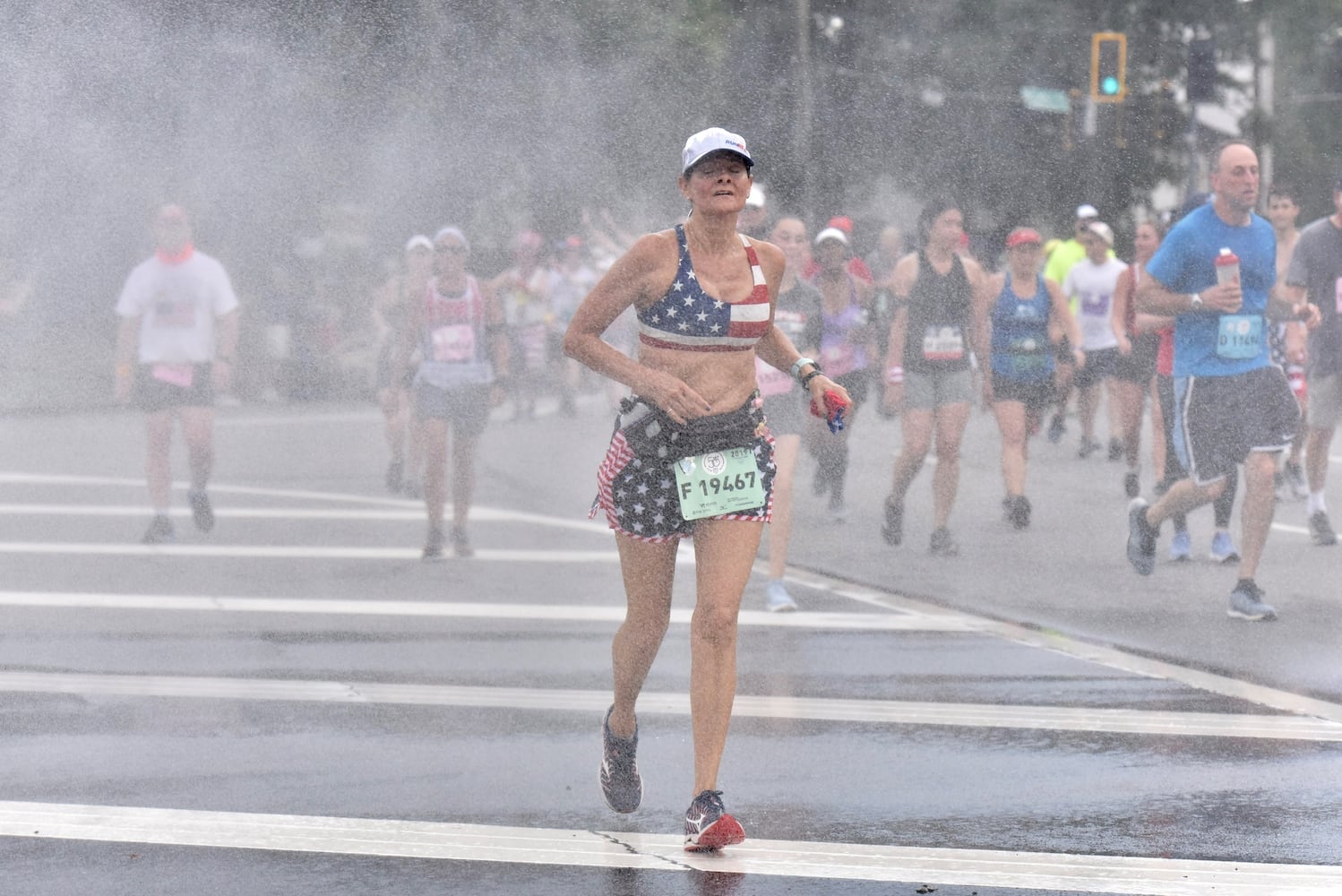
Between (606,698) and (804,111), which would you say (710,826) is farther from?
(804,111)

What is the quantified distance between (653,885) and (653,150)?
1456cm

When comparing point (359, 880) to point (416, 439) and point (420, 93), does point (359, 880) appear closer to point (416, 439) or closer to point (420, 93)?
point (416, 439)

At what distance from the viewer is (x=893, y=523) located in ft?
37.2

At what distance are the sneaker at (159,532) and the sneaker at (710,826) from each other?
22.8ft

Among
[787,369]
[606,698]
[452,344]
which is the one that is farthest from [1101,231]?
[787,369]

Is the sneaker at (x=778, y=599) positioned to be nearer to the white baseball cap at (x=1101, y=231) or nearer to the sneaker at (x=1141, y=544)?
the sneaker at (x=1141, y=544)

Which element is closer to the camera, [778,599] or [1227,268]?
[1227,268]

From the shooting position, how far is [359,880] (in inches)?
183

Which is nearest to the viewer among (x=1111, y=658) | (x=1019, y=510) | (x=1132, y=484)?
(x=1111, y=658)

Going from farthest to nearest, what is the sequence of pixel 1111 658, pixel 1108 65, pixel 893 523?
pixel 1108 65 → pixel 893 523 → pixel 1111 658

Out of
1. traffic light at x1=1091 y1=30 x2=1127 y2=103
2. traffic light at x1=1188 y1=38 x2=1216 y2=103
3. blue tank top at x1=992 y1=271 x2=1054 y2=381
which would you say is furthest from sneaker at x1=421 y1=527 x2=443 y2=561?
traffic light at x1=1091 y1=30 x2=1127 y2=103

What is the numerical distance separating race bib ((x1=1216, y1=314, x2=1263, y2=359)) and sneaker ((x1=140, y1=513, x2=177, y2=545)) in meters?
5.52

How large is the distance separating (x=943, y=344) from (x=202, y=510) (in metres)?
4.06

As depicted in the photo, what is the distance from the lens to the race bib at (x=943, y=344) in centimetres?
1102
